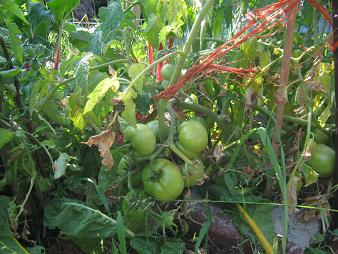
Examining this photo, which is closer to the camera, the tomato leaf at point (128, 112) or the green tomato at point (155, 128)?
the tomato leaf at point (128, 112)

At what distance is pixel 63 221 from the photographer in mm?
1350

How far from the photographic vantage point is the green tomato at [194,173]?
4.22ft

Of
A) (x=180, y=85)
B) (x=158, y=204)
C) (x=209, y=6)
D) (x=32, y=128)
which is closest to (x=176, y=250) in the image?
(x=158, y=204)

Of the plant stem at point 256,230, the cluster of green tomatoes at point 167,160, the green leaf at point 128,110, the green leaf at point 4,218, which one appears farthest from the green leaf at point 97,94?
the plant stem at point 256,230

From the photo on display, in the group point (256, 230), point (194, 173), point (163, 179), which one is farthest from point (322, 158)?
point (163, 179)

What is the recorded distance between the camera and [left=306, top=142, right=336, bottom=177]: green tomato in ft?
4.60

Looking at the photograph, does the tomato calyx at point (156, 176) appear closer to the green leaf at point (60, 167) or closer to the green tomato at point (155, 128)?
the green tomato at point (155, 128)

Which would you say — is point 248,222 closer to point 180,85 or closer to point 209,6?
point 180,85

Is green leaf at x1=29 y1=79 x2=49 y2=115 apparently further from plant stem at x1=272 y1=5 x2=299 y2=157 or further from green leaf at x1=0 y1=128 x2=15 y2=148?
plant stem at x1=272 y1=5 x2=299 y2=157

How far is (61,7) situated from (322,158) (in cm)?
89

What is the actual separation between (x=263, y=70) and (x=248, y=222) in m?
0.45

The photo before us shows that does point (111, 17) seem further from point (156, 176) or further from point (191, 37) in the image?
point (156, 176)

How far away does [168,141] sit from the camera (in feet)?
4.14

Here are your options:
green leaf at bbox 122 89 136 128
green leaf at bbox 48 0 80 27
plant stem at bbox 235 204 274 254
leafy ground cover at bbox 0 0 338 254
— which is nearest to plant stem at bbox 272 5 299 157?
leafy ground cover at bbox 0 0 338 254
